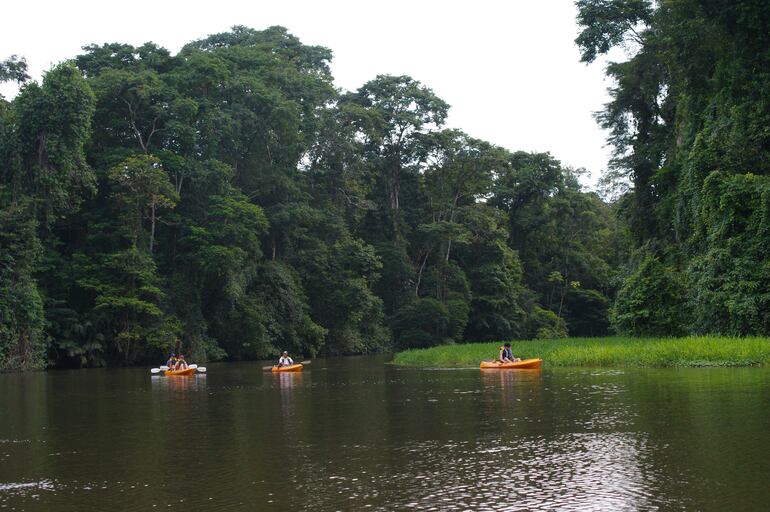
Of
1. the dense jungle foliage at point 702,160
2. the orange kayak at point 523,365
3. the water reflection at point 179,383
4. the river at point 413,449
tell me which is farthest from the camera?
the dense jungle foliage at point 702,160

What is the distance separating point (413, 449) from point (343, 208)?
49.1 meters

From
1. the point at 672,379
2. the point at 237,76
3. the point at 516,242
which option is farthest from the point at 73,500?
the point at 516,242

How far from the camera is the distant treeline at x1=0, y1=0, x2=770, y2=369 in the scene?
33156 mm

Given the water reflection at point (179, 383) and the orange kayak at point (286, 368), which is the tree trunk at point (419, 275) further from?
the water reflection at point (179, 383)

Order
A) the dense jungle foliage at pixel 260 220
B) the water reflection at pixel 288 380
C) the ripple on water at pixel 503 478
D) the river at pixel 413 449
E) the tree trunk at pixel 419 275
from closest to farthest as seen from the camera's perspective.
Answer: the ripple on water at pixel 503 478 < the river at pixel 413 449 < the water reflection at pixel 288 380 < the dense jungle foliage at pixel 260 220 < the tree trunk at pixel 419 275

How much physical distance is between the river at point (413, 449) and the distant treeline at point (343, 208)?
13594 mm

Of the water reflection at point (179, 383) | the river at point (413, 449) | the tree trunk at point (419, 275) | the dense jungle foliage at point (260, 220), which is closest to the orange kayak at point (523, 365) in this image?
the river at point (413, 449)

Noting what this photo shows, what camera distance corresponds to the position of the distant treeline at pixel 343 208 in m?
33.2

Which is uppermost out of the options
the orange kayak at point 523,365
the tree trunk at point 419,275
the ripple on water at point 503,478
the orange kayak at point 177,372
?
the tree trunk at point 419,275

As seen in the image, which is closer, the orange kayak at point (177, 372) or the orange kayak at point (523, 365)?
the orange kayak at point (523, 365)

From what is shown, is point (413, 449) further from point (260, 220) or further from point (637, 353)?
point (260, 220)

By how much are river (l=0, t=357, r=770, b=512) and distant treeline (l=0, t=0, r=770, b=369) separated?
13.6 metres

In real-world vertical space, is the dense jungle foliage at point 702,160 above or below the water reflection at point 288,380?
above

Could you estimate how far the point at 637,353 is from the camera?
27203 mm
